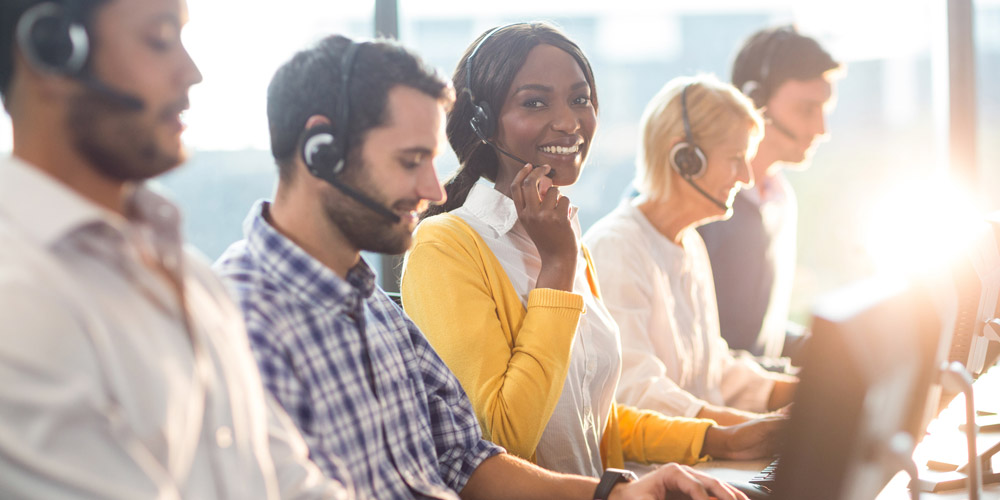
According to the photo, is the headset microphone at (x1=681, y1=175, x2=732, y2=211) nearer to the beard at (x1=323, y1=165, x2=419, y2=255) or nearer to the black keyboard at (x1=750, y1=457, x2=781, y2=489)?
the black keyboard at (x1=750, y1=457, x2=781, y2=489)

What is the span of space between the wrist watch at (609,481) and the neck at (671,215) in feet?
3.08

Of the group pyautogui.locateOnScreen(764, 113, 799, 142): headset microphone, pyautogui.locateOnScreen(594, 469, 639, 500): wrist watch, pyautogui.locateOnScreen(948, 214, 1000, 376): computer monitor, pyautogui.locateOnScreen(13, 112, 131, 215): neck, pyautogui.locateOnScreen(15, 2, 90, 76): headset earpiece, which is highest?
pyautogui.locateOnScreen(15, 2, 90, 76): headset earpiece

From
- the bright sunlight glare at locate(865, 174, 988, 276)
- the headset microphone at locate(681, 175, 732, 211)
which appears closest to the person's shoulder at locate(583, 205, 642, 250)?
the headset microphone at locate(681, 175, 732, 211)

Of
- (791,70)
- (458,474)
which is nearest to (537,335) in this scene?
(458,474)

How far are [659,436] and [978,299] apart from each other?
25.2 inches

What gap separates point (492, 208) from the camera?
5.45 feet

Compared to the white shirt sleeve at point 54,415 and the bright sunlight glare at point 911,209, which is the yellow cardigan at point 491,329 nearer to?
the white shirt sleeve at point 54,415

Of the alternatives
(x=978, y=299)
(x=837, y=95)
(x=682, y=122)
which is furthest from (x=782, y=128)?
(x=978, y=299)

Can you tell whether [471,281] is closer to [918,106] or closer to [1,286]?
[1,286]

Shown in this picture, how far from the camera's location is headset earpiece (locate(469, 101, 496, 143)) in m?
1.70

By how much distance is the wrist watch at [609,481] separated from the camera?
1.31 meters

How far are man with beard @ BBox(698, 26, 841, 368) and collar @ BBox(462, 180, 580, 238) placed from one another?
1.15 m

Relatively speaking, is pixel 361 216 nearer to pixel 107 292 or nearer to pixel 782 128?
pixel 107 292

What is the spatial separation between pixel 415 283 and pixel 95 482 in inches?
33.9
